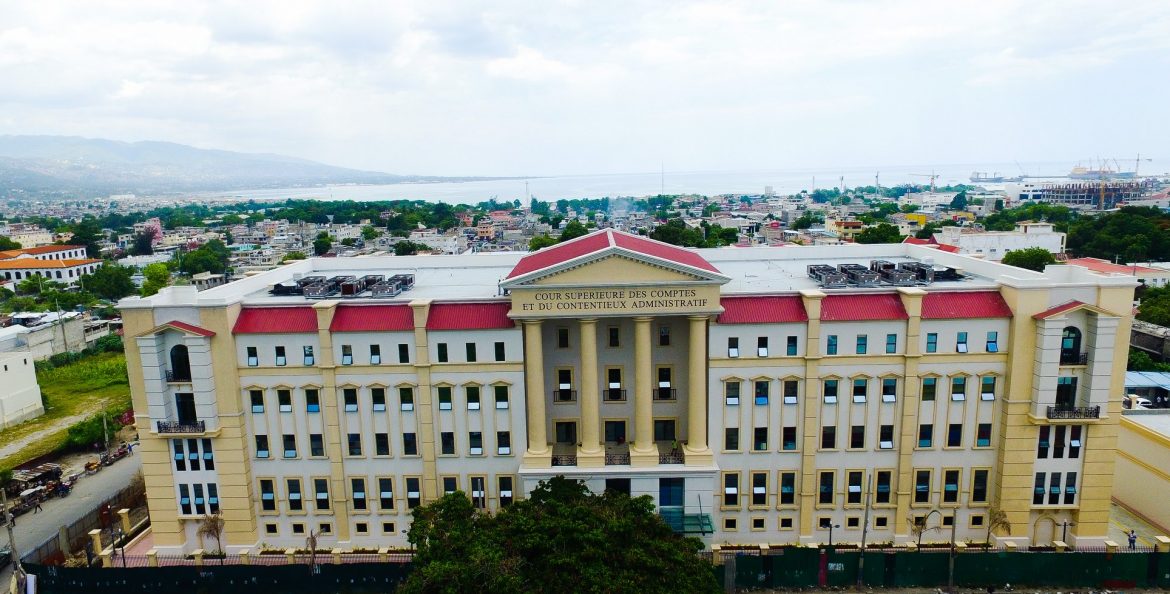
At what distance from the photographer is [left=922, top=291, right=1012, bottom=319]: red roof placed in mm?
36438

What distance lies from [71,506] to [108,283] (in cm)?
10143

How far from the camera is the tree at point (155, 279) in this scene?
126438mm

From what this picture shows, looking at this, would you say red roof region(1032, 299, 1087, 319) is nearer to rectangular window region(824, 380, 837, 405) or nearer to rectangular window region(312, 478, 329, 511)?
rectangular window region(824, 380, 837, 405)

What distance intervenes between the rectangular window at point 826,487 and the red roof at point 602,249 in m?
13.2

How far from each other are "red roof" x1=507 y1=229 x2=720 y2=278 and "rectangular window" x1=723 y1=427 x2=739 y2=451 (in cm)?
915

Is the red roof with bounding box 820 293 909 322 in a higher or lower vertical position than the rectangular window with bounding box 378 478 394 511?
higher

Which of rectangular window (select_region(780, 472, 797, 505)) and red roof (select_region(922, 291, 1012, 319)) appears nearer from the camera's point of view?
red roof (select_region(922, 291, 1012, 319))

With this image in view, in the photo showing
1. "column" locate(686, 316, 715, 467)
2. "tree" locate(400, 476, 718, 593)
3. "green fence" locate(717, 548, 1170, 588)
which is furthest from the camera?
"column" locate(686, 316, 715, 467)

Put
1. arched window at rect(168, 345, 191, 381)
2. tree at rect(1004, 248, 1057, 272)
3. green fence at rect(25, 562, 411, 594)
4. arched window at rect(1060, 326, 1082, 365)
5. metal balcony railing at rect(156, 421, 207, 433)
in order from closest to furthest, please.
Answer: green fence at rect(25, 562, 411, 594) < arched window at rect(1060, 326, 1082, 365) < metal balcony railing at rect(156, 421, 207, 433) < arched window at rect(168, 345, 191, 381) < tree at rect(1004, 248, 1057, 272)

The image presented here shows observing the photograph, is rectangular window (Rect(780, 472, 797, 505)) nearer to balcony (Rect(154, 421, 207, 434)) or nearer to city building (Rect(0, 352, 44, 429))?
balcony (Rect(154, 421, 207, 434))

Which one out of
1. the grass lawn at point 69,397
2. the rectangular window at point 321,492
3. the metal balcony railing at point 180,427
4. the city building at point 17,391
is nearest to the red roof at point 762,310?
the rectangular window at point 321,492

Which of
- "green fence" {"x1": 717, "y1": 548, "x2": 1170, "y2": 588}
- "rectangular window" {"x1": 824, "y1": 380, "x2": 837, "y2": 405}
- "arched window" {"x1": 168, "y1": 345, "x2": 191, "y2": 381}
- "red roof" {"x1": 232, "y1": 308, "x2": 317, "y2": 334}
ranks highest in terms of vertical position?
"red roof" {"x1": 232, "y1": 308, "x2": 317, "y2": 334}

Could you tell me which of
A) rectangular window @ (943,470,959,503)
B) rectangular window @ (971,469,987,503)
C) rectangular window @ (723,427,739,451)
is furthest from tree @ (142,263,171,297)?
rectangular window @ (971,469,987,503)

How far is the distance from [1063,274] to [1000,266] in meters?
3.15
